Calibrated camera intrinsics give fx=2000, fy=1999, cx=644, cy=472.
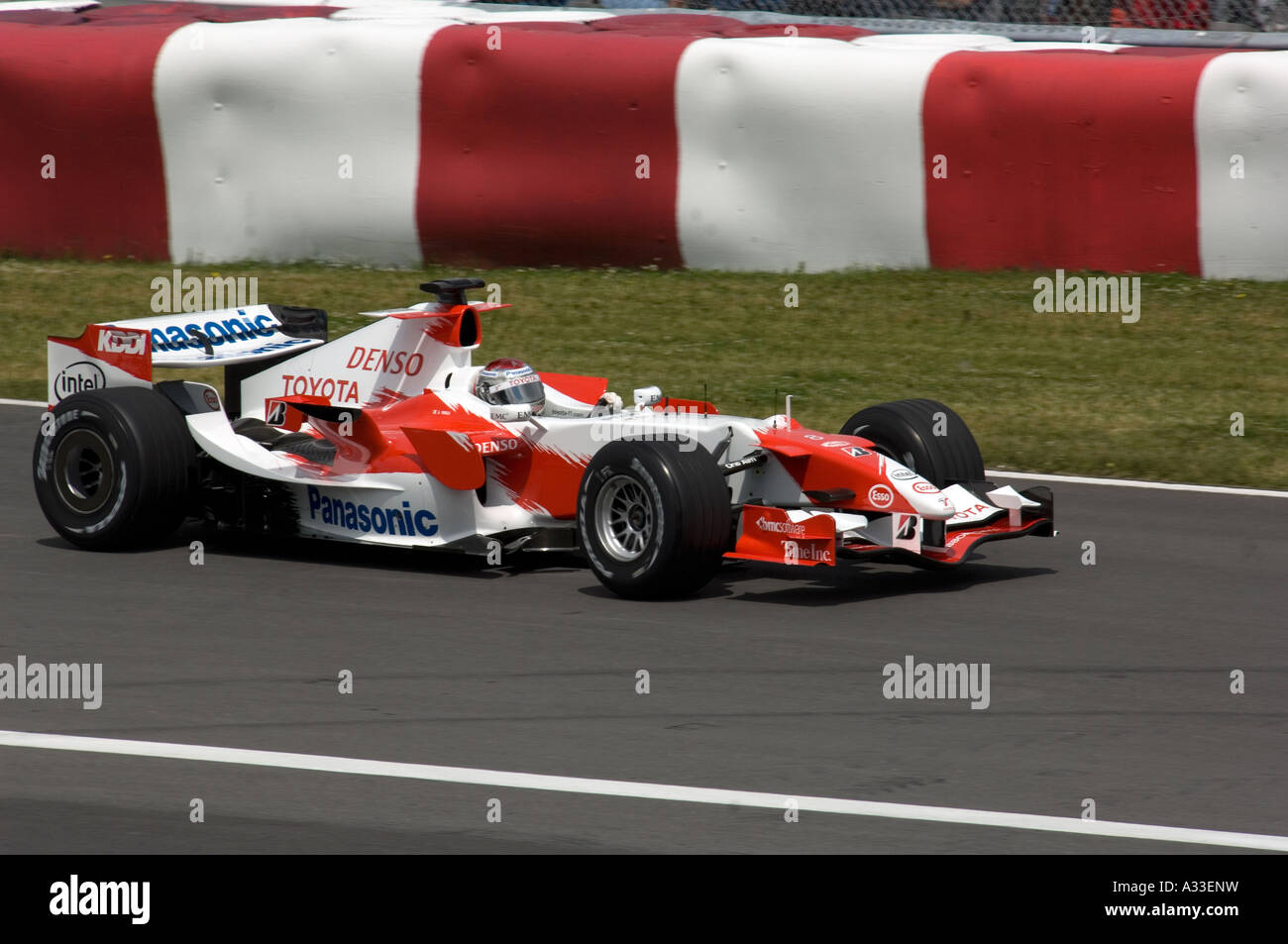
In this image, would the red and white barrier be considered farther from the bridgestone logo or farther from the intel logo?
the bridgestone logo

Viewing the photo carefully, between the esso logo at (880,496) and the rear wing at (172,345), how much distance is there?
125 inches

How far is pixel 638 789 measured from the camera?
5711 millimetres

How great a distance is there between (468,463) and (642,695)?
6.96 ft

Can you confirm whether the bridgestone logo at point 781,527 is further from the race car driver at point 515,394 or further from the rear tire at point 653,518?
the race car driver at point 515,394

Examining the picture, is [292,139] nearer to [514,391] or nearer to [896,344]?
[896,344]

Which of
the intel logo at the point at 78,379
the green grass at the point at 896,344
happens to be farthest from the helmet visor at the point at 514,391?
the green grass at the point at 896,344

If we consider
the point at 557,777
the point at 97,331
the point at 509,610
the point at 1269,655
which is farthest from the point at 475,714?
the point at 97,331

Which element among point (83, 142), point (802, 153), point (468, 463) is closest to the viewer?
point (468, 463)

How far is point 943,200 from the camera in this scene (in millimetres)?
14531

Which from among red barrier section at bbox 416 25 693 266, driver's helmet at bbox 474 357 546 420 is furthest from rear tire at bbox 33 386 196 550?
red barrier section at bbox 416 25 693 266

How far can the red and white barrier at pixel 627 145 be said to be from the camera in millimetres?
14016

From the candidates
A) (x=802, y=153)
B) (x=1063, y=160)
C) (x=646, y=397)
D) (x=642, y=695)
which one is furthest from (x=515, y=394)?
(x=1063, y=160)

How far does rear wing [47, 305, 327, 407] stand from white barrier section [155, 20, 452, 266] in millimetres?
5884

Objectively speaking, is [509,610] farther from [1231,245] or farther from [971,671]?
[1231,245]
